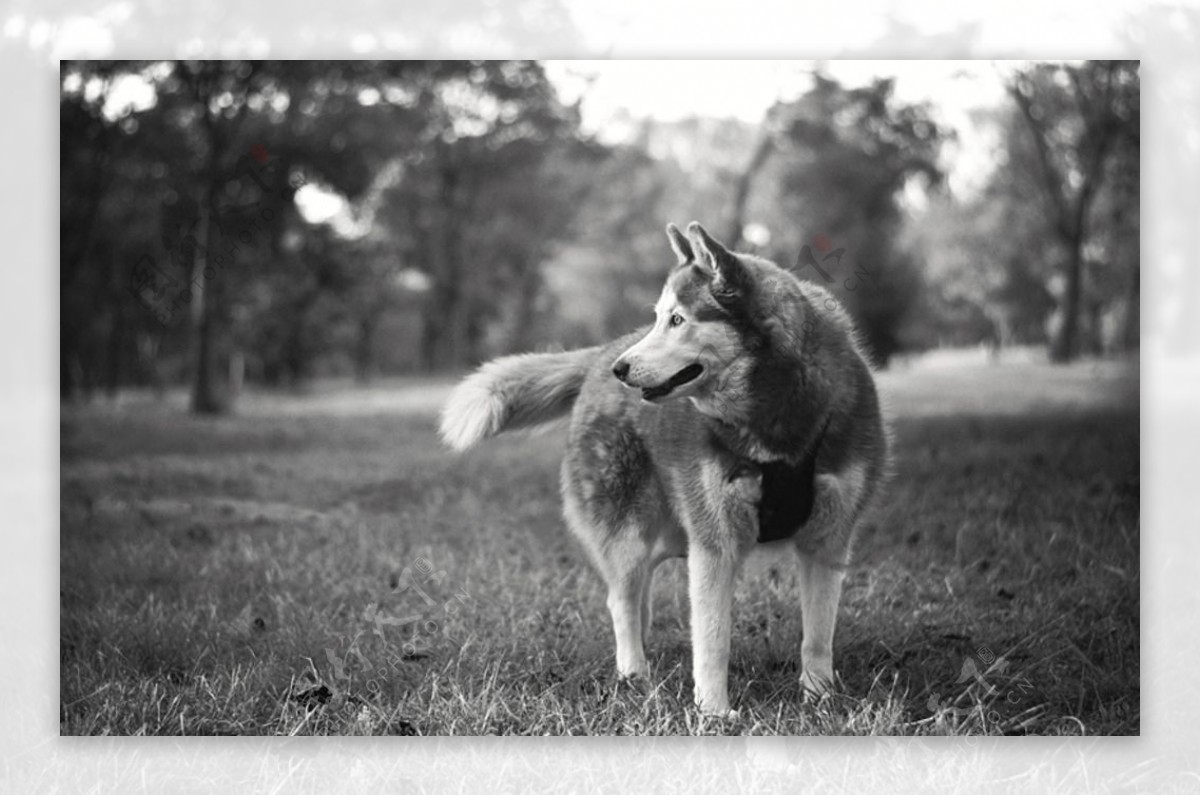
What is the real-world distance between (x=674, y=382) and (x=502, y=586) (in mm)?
1252

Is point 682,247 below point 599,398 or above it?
above

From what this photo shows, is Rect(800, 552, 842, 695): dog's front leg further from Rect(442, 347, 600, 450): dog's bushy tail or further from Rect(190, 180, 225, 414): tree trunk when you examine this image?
Rect(190, 180, 225, 414): tree trunk

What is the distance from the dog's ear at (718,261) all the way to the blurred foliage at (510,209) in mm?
1086

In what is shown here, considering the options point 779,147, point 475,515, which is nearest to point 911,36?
point 779,147

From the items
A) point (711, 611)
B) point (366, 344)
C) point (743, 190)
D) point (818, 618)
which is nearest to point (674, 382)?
point (711, 611)

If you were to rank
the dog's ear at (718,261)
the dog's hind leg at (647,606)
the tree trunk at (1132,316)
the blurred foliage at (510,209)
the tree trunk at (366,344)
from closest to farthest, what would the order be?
the dog's ear at (718,261), the dog's hind leg at (647,606), the tree trunk at (1132,316), the blurred foliage at (510,209), the tree trunk at (366,344)

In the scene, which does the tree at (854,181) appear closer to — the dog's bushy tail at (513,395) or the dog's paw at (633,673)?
the dog's bushy tail at (513,395)

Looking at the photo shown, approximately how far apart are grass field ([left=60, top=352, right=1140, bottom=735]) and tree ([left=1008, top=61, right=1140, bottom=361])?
0.31m

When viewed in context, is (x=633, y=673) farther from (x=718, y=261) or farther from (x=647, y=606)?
(x=718, y=261)

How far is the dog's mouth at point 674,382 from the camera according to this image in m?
2.69

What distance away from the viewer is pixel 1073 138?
376cm

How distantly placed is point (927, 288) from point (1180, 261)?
78 centimetres

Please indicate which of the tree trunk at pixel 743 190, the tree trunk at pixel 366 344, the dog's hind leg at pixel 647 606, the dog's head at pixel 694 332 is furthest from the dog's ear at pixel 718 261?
the tree trunk at pixel 366 344

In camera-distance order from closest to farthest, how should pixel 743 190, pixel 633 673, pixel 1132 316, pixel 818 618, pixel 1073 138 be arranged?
pixel 818 618 → pixel 633 673 → pixel 1132 316 → pixel 1073 138 → pixel 743 190
